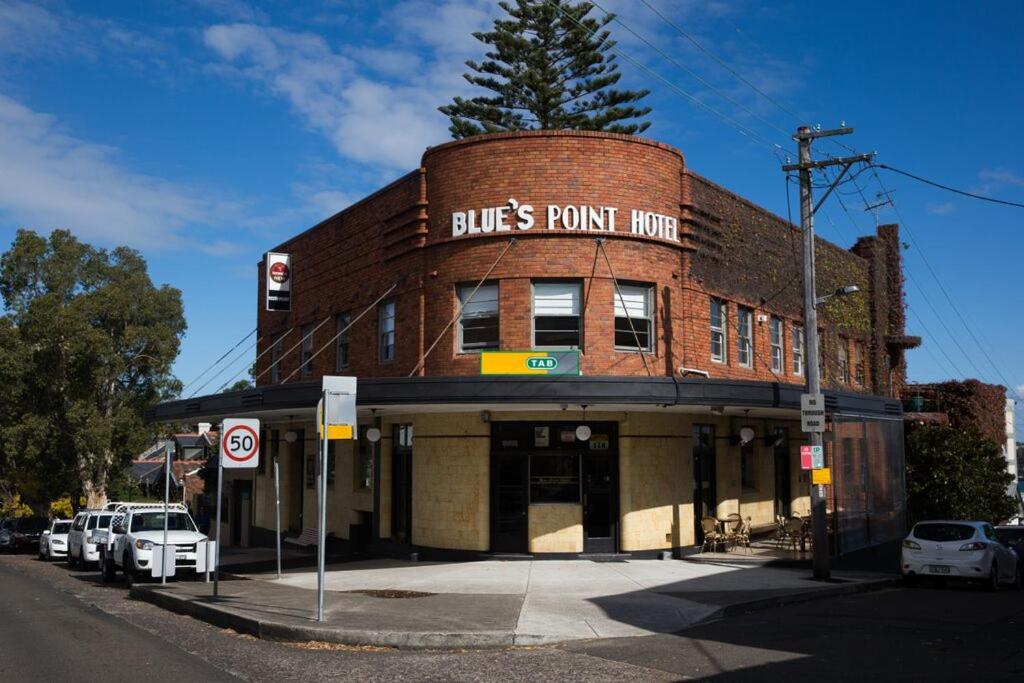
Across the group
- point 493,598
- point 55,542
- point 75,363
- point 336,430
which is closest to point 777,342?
point 493,598

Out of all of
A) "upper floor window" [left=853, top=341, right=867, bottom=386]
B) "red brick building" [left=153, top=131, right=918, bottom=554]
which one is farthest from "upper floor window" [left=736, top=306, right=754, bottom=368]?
"upper floor window" [left=853, top=341, right=867, bottom=386]

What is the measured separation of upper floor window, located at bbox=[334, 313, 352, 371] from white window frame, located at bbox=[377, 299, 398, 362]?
7.69 feet

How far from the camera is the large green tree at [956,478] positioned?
3038 cm

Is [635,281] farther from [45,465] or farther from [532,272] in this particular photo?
[45,465]

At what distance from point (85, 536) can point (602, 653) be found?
19824 millimetres

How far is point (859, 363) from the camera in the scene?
108 feet

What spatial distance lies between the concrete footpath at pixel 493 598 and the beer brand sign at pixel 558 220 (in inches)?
277

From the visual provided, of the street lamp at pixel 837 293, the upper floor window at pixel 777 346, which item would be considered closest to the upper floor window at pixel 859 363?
the upper floor window at pixel 777 346

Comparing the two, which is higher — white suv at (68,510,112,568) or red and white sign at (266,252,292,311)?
red and white sign at (266,252,292,311)

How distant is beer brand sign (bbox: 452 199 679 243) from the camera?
20.5 m

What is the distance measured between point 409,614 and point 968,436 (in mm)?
24434

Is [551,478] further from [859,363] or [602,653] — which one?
[859,363]

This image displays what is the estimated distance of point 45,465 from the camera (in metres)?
41.1

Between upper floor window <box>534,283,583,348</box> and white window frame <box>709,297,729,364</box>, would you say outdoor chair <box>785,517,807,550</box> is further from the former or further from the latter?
upper floor window <box>534,283,583,348</box>
